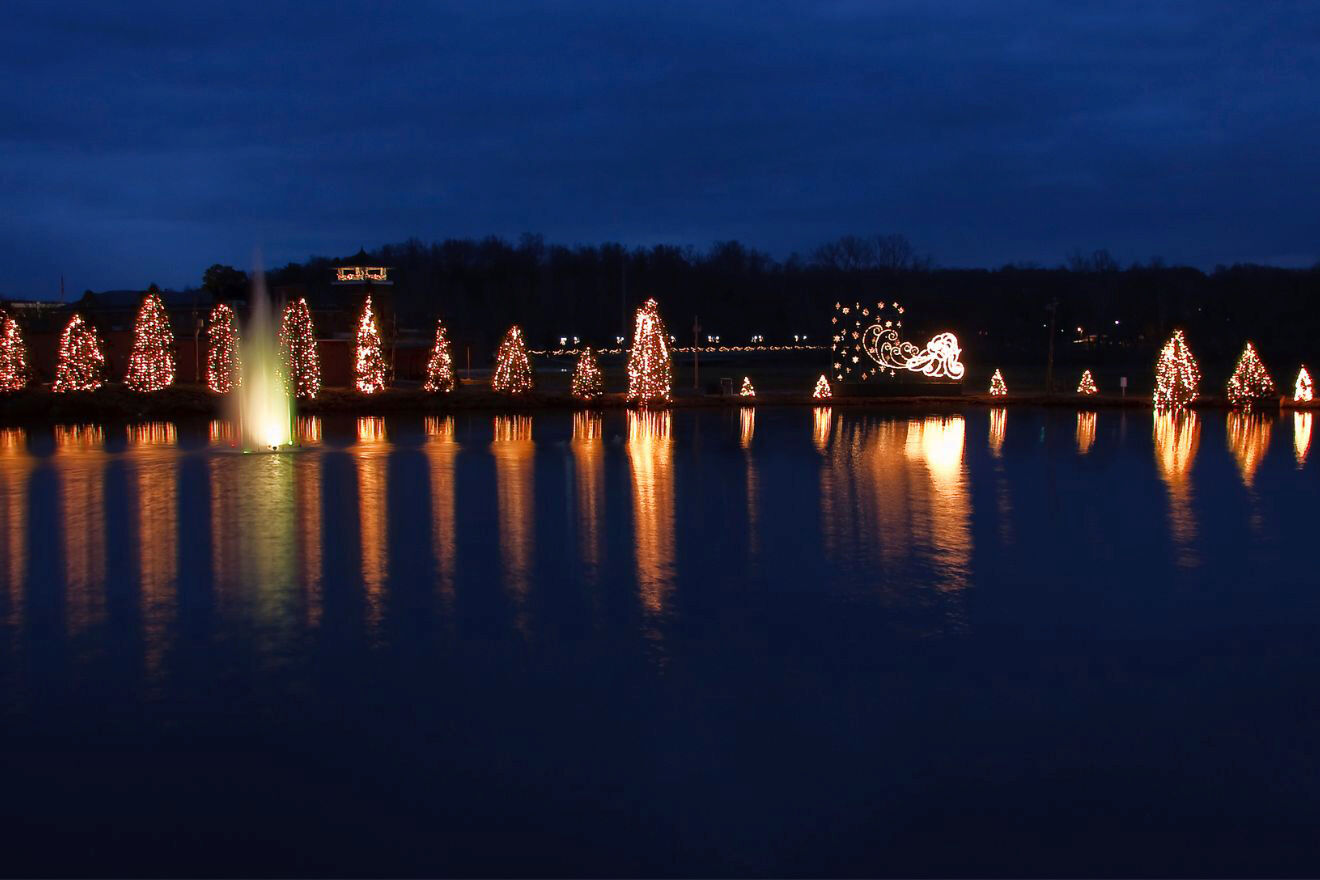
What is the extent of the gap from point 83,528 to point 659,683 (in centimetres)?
901

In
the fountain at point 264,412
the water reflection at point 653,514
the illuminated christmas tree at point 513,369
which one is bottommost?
the water reflection at point 653,514

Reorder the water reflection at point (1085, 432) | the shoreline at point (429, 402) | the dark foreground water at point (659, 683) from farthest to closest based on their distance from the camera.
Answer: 1. the shoreline at point (429, 402)
2. the water reflection at point (1085, 432)
3. the dark foreground water at point (659, 683)

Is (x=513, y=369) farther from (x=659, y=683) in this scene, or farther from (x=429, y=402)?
(x=659, y=683)

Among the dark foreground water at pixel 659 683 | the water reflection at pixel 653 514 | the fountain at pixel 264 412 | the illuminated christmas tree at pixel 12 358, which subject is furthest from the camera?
the illuminated christmas tree at pixel 12 358

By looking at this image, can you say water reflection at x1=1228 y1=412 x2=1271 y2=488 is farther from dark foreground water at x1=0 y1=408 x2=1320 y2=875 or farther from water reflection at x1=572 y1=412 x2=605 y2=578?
water reflection at x1=572 y1=412 x2=605 y2=578

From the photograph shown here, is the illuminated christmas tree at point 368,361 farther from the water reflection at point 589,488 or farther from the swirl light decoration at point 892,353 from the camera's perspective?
the swirl light decoration at point 892,353

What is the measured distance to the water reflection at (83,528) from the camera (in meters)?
9.93

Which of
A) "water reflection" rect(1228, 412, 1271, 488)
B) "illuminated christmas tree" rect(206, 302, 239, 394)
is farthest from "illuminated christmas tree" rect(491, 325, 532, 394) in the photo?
"water reflection" rect(1228, 412, 1271, 488)

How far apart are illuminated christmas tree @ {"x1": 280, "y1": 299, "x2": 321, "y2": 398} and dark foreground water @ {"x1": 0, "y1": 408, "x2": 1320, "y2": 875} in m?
21.3

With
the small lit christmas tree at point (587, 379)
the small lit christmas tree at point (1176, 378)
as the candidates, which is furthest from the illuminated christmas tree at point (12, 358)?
the small lit christmas tree at point (1176, 378)

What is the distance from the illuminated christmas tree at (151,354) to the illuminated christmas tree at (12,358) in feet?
9.92

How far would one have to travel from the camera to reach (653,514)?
14.8m

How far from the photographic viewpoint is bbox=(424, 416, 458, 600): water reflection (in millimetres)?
11328

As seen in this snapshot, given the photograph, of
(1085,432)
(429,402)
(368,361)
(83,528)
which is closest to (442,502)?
(83,528)
